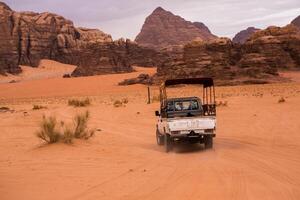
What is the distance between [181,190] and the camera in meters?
8.73

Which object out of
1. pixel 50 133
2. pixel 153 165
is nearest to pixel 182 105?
pixel 50 133

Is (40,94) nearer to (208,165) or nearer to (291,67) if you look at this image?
(291,67)

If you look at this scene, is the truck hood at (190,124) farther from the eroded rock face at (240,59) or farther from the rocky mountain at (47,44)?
the rocky mountain at (47,44)

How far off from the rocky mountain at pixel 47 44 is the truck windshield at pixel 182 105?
81072 mm

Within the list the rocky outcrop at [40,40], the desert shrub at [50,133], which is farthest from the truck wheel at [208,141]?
the rocky outcrop at [40,40]

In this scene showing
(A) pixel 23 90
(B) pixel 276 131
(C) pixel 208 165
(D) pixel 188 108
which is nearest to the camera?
(C) pixel 208 165

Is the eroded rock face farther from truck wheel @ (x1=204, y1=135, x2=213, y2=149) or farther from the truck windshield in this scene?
truck wheel @ (x1=204, y1=135, x2=213, y2=149)

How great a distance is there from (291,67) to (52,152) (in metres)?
55.2

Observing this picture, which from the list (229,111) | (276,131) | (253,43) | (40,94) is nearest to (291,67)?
(253,43)

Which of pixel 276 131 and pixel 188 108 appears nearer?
pixel 188 108

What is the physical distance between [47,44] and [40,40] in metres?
2.11

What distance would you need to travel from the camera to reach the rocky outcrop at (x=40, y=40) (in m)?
106

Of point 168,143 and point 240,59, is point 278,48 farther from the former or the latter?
point 168,143

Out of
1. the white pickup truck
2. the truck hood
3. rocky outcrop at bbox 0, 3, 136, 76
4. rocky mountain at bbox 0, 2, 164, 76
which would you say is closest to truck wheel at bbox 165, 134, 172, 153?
the white pickup truck
